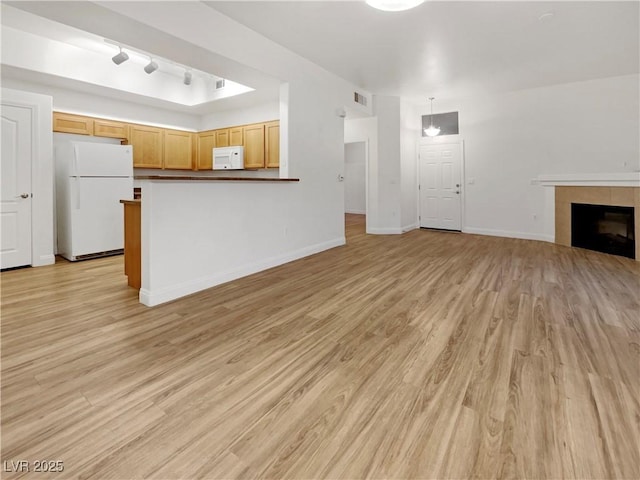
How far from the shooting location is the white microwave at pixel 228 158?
6.70 m

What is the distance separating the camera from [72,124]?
217 inches

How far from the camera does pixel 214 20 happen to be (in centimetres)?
360

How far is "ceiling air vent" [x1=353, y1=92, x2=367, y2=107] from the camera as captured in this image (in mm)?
6426

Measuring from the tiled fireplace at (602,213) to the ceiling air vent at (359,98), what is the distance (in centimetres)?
390

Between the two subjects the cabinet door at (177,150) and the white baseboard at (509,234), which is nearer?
the white baseboard at (509,234)

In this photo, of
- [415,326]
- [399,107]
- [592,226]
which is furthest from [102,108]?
[592,226]

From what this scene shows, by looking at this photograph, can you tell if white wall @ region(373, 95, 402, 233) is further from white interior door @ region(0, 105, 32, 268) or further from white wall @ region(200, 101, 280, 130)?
white interior door @ region(0, 105, 32, 268)

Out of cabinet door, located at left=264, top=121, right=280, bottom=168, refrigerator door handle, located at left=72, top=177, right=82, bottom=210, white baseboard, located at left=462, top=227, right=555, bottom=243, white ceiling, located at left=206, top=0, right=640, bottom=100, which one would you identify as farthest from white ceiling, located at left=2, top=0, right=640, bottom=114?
white baseboard, located at left=462, top=227, right=555, bottom=243

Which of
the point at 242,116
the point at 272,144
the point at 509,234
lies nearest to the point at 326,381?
the point at 272,144

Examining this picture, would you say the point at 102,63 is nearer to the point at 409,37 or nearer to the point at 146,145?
the point at 146,145

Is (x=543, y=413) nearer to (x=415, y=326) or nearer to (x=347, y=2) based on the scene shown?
(x=415, y=326)

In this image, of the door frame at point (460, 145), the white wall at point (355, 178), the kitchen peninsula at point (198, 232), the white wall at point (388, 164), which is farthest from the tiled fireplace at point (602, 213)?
the white wall at point (355, 178)

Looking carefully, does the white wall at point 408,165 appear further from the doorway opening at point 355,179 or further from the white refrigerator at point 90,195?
the white refrigerator at point 90,195

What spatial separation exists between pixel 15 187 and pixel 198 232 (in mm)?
2902
